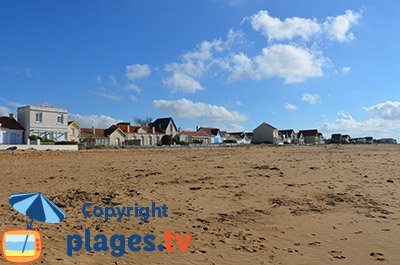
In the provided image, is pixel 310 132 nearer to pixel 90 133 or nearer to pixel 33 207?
pixel 90 133

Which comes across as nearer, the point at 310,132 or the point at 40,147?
the point at 40,147

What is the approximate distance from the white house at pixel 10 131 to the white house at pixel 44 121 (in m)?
0.83

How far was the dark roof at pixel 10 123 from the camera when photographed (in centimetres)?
4452

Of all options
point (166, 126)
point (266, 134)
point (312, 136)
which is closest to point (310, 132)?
point (312, 136)

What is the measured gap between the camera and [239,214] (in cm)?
784

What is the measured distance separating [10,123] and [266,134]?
6391cm

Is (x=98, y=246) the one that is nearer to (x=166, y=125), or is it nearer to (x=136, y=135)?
(x=136, y=135)

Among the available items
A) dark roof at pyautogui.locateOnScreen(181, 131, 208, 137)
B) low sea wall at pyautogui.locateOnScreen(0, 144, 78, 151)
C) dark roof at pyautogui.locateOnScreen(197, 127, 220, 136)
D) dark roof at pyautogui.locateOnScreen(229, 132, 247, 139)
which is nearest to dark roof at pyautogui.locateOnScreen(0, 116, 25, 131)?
low sea wall at pyautogui.locateOnScreen(0, 144, 78, 151)

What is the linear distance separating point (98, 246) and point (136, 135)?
222 feet

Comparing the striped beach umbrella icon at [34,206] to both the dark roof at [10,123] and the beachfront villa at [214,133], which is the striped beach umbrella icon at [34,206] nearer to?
the dark roof at [10,123]

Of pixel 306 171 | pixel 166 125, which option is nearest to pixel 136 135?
pixel 166 125

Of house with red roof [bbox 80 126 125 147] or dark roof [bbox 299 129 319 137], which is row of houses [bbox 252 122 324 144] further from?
house with red roof [bbox 80 126 125 147]

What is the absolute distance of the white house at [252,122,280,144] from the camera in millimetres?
90500

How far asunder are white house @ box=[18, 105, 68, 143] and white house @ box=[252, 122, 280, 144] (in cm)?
5326
